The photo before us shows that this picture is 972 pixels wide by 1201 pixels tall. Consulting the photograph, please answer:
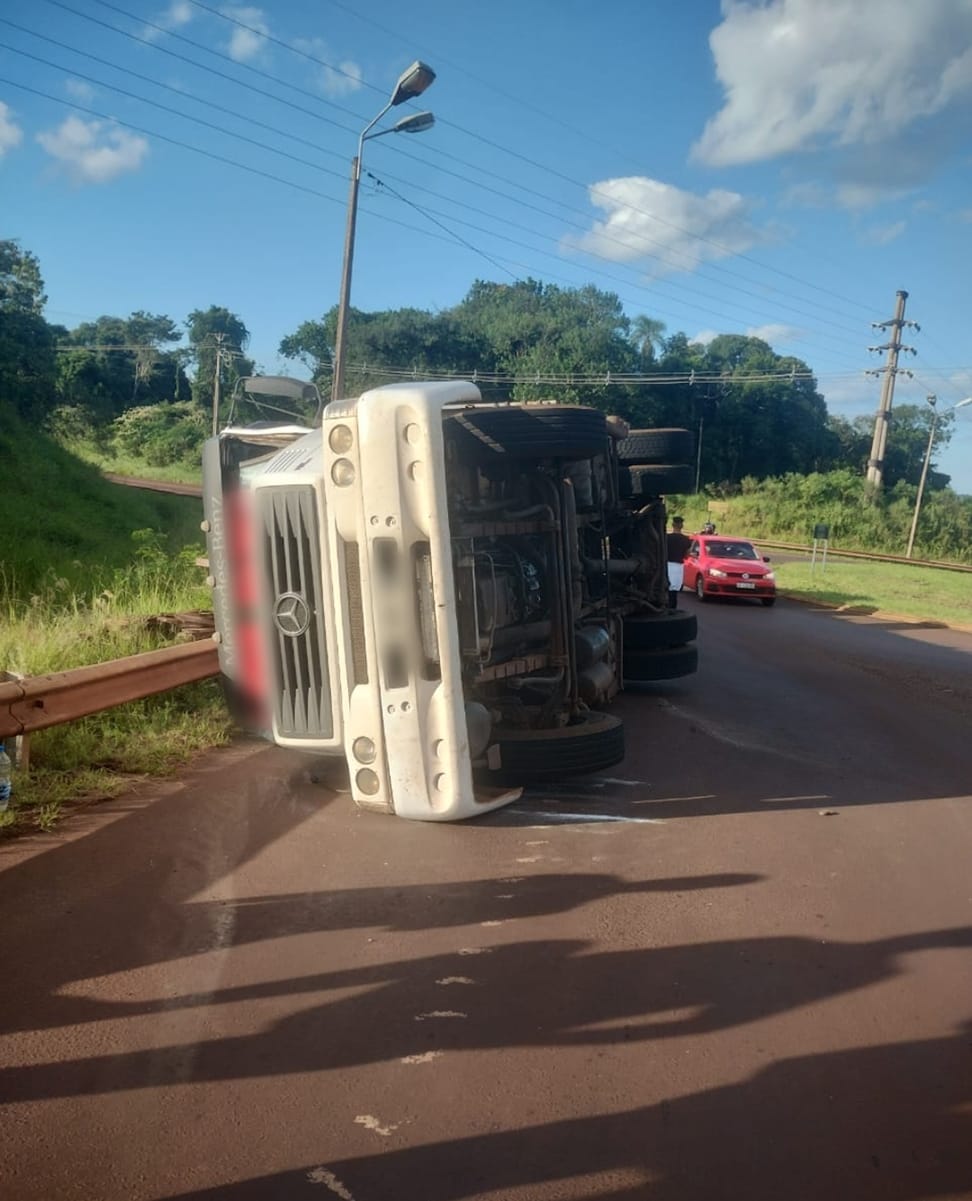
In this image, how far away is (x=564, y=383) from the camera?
49625 millimetres

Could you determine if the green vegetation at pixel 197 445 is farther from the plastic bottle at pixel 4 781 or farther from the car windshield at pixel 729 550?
the car windshield at pixel 729 550

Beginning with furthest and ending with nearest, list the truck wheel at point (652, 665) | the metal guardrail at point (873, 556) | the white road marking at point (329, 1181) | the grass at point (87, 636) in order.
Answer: the metal guardrail at point (873, 556), the truck wheel at point (652, 665), the grass at point (87, 636), the white road marking at point (329, 1181)

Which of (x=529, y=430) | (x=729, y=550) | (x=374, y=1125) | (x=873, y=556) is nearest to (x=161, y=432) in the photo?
(x=729, y=550)

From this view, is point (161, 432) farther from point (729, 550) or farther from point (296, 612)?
point (296, 612)

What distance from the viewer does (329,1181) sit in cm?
256

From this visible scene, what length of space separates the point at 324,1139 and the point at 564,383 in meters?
48.8

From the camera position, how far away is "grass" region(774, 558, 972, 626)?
2330 cm

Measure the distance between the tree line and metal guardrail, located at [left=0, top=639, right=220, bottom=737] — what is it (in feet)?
72.3

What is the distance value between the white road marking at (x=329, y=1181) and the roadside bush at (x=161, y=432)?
42341 mm

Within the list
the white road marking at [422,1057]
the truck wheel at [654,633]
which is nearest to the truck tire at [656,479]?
the truck wheel at [654,633]

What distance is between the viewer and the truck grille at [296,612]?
18.0 feet

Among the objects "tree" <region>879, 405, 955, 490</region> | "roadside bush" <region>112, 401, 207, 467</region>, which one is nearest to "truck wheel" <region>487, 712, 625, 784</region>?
"roadside bush" <region>112, 401, 207, 467</region>

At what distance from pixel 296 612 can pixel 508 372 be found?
48.2 metres

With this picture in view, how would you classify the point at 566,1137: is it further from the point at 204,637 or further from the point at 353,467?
the point at 204,637
